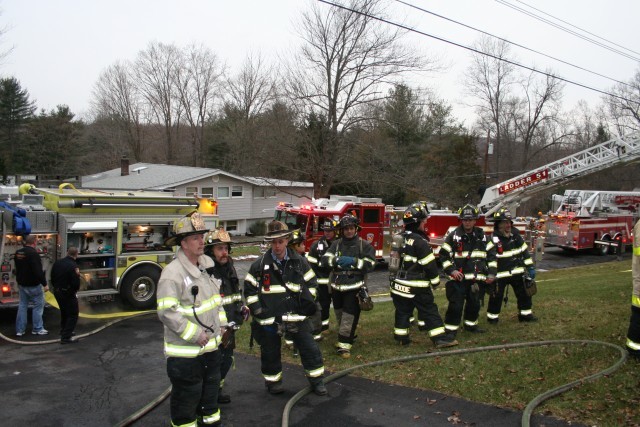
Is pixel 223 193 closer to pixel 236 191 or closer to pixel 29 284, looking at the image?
pixel 236 191

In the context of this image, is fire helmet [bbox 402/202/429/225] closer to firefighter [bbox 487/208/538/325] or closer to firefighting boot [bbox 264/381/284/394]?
firefighter [bbox 487/208/538/325]

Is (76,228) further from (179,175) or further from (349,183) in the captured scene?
(179,175)

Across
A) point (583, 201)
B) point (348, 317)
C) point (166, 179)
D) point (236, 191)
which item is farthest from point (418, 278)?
point (236, 191)

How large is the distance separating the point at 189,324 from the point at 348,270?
122 inches

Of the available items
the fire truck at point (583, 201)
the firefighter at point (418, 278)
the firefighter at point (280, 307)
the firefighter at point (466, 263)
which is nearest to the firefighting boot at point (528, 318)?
the firefighter at point (466, 263)

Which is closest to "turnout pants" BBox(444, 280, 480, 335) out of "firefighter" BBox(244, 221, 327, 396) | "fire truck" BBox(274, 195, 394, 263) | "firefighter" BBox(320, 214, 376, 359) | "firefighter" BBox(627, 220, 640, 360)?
"firefighter" BBox(320, 214, 376, 359)

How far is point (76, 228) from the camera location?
9961mm

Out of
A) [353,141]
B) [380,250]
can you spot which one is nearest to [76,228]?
[380,250]

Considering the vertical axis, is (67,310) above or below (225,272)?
below

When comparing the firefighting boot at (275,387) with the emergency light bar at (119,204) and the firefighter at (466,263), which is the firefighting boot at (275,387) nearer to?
the firefighter at (466,263)

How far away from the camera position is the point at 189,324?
3914 millimetres

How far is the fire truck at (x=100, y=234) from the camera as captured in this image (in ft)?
30.5

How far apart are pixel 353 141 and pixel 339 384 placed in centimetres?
2164

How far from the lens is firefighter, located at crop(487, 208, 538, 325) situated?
7574 millimetres
